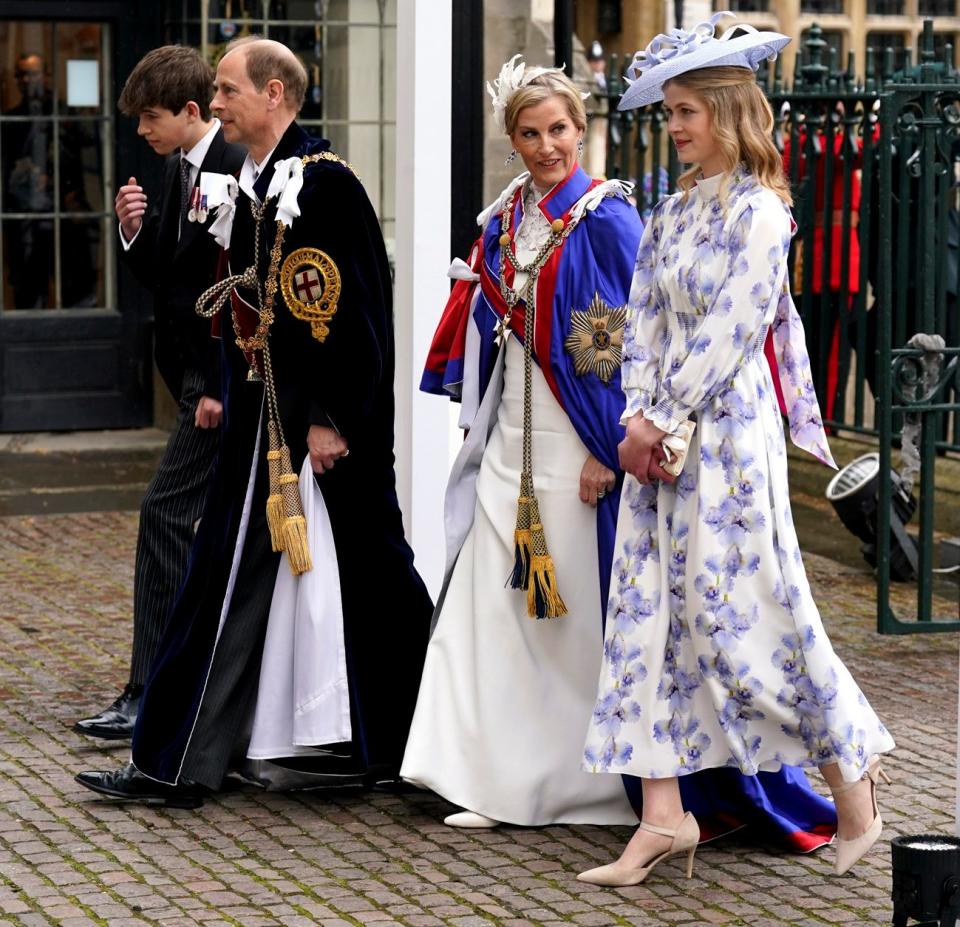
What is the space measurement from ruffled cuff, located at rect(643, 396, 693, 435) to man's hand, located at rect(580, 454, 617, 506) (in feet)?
1.42

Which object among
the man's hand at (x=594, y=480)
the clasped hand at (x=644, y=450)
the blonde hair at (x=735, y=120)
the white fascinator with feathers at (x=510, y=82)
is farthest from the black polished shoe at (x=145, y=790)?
the blonde hair at (x=735, y=120)

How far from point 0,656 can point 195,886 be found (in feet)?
8.01

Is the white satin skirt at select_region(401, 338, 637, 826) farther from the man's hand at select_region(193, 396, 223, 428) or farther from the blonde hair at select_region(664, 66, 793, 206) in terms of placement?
the man's hand at select_region(193, 396, 223, 428)

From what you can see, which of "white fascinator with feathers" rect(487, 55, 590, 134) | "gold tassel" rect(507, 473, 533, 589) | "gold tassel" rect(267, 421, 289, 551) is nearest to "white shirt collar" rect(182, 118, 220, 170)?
"gold tassel" rect(267, 421, 289, 551)

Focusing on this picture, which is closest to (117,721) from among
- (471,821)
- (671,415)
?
(471,821)

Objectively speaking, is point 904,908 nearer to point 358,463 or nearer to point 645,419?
point 645,419

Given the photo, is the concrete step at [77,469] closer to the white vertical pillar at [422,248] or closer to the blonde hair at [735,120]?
the white vertical pillar at [422,248]

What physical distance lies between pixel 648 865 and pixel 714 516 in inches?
31.6

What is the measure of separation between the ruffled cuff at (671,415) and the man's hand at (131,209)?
197 cm

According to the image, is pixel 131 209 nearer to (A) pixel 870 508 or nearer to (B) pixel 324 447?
(B) pixel 324 447

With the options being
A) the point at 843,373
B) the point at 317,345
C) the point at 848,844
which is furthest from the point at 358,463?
the point at 843,373

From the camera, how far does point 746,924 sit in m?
4.46

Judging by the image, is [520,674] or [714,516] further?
[520,674]

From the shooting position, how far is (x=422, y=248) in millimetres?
6172
